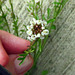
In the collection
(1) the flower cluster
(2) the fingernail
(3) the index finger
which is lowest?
(2) the fingernail

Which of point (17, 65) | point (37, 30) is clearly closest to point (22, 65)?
point (17, 65)

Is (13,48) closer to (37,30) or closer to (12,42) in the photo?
(12,42)

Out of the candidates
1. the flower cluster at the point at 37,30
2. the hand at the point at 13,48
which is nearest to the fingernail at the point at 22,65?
the hand at the point at 13,48

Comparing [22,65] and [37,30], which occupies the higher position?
[37,30]

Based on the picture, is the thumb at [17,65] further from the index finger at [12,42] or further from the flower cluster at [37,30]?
the flower cluster at [37,30]

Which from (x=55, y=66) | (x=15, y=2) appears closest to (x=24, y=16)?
(x=15, y=2)

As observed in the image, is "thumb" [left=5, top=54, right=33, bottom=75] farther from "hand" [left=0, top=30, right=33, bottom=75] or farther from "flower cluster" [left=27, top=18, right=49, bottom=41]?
"flower cluster" [left=27, top=18, right=49, bottom=41]

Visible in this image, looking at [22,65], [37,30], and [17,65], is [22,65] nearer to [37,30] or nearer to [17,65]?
[17,65]

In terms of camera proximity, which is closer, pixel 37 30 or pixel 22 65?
pixel 37 30

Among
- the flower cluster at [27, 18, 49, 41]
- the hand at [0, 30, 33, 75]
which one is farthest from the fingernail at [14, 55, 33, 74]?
the flower cluster at [27, 18, 49, 41]

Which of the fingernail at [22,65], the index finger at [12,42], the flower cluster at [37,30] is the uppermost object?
the flower cluster at [37,30]

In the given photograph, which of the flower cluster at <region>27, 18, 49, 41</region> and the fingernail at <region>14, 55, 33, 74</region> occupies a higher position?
the flower cluster at <region>27, 18, 49, 41</region>
